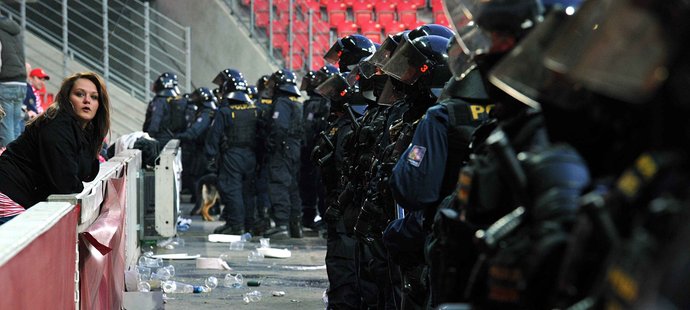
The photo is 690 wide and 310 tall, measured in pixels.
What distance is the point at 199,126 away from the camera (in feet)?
60.8

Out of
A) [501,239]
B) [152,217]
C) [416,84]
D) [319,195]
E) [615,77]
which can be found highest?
[615,77]

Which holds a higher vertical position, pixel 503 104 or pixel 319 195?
pixel 503 104

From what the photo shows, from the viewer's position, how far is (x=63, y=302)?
516 cm

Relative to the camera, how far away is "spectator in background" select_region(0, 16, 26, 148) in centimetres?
1055

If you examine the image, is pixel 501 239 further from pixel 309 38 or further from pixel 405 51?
pixel 309 38

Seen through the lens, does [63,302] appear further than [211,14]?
No

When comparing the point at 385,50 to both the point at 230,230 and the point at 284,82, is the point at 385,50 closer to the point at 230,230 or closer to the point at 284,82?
the point at 284,82

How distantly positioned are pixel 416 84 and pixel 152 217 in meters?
7.00

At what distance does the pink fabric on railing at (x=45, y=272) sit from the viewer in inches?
153

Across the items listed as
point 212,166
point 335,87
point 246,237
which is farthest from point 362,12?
point 335,87

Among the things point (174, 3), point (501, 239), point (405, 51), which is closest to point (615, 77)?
point (501, 239)

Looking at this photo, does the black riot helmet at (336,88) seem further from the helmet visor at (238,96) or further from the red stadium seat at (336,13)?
the red stadium seat at (336,13)

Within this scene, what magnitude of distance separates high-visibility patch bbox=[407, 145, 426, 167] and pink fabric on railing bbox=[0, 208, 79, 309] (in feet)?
4.59

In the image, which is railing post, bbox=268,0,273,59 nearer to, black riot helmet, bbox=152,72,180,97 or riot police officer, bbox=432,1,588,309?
black riot helmet, bbox=152,72,180,97
